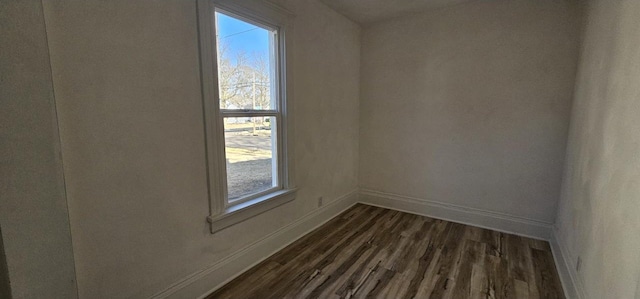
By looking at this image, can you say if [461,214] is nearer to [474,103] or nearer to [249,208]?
[474,103]

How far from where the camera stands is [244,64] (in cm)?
220

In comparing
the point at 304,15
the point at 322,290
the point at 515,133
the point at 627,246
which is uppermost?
the point at 304,15

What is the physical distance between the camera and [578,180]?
211 cm

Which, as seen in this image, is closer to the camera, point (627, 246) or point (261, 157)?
point (627, 246)

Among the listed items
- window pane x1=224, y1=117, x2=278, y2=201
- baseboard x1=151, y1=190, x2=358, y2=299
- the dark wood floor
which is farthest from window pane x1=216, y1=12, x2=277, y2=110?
the dark wood floor

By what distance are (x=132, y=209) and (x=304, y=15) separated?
2.21 metres

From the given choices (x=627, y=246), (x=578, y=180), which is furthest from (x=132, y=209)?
(x=578, y=180)

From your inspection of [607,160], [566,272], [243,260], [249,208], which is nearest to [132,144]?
[249,208]

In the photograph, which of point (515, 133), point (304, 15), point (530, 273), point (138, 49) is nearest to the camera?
point (138, 49)

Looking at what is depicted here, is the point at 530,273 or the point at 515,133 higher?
the point at 515,133

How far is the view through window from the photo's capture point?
2.05 m

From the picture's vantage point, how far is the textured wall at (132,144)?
1.32m

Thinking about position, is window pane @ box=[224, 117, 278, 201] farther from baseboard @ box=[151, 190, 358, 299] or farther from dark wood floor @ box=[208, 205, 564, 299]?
dark wood floor @ box=[208, 205, 564, 299]

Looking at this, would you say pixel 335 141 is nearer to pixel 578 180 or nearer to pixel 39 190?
pixel 578 180
